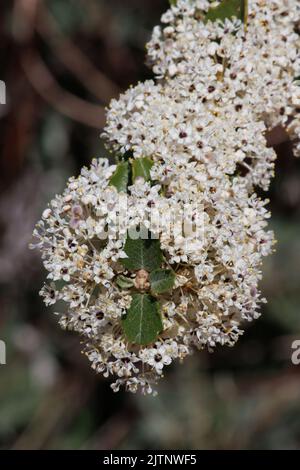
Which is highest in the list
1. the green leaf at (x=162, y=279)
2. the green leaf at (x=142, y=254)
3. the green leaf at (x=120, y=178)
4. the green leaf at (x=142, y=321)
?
the green leaf at (x=120, y=178)

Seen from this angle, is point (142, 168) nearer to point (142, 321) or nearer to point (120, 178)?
point (120, 178)

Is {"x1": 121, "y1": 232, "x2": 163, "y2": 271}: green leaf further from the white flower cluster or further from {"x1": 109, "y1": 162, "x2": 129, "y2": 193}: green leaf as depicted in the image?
{"x1": 109, "y1": 162, "x2": 129, "y2": 193}: green leaf

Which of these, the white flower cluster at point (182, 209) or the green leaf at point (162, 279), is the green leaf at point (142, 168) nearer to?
the white flower cluster at point (182, 209)

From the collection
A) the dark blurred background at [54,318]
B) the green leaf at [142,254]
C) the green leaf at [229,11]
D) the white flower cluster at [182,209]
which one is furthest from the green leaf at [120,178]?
the dark blurred background at [54,318]

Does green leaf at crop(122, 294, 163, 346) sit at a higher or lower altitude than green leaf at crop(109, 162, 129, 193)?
lower

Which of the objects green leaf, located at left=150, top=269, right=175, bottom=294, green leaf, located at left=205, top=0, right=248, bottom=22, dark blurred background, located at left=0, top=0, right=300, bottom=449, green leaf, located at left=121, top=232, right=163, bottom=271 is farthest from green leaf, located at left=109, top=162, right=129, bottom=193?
dark blurred background, located at left=0, top=0, right=300, bottom=449

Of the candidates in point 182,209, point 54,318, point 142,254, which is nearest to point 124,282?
point 142,254
